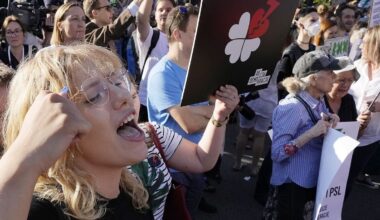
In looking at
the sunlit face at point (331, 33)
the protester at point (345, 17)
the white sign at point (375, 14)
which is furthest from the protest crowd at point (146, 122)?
the protester at point (345, 17)

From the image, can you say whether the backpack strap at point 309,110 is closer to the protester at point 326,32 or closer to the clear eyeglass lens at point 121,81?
the clear eyeglass lens at point 121,81

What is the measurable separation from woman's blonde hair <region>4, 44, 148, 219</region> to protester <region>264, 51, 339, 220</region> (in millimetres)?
1753

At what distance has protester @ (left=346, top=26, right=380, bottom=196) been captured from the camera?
3832 mm

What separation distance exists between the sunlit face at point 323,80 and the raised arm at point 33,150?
2233 millimetres

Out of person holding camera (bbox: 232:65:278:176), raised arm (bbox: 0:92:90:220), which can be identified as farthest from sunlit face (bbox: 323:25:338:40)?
raised arm (bbox: 0:92:90:220)

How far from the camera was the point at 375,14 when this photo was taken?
4.62 m

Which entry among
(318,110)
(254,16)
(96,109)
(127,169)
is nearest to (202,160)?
(127,169)

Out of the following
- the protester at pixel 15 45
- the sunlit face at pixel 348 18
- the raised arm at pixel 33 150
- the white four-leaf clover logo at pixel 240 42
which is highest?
the white four-leaf clover logo at pixel 240 42

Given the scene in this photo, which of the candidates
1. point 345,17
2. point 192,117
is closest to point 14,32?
point 192,117

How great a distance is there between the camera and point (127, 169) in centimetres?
157

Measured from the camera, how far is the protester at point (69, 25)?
12.2 ft

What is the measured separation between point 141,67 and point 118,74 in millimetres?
2655

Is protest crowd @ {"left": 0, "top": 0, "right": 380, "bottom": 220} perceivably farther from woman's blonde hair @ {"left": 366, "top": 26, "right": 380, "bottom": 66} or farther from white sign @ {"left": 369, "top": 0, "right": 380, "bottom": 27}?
white sign @ {"left": 369, "top": 0, "right": 380, "bottom": 27}

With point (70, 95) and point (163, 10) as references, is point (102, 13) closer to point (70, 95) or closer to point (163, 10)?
point (163, 10)
